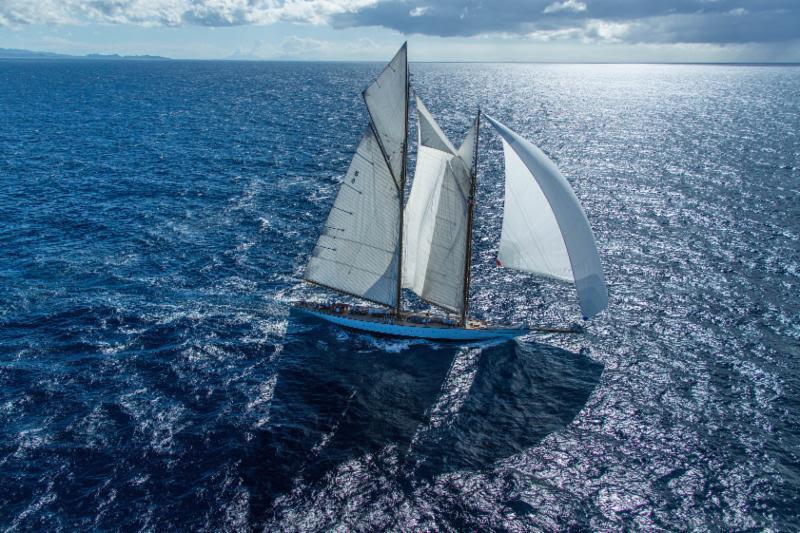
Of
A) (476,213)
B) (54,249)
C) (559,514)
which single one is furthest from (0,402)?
(476,213)

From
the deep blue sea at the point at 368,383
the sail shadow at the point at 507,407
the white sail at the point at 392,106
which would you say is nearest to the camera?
the deep blue sea at the point at 368,383

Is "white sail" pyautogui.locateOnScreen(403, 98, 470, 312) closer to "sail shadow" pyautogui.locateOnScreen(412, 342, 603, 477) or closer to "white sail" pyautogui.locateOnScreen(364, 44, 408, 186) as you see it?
"white sail" pyautogui.locateOnScreen(364, 44, 408, 186)

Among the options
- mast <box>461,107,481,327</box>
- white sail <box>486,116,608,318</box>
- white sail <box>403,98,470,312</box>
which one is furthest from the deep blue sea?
white sail <box>486,116,608,318</box>

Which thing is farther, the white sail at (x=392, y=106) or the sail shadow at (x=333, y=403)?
the white sail at (x=392, y=106)

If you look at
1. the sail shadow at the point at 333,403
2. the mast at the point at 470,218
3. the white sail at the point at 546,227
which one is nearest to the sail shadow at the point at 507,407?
the sail shadow at the point at 333,403

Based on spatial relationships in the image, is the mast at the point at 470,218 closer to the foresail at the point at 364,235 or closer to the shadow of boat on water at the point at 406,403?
the shadow of boat on water at the point at 406,403

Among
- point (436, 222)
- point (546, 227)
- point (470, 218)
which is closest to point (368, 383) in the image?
point (436, 222)

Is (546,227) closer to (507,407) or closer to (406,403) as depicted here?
(507,407)
